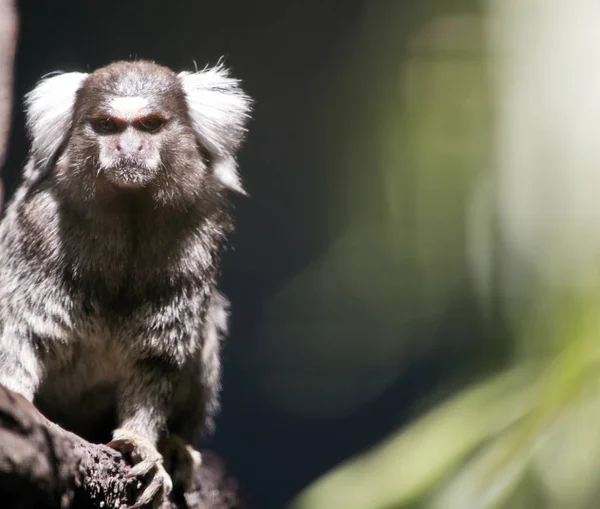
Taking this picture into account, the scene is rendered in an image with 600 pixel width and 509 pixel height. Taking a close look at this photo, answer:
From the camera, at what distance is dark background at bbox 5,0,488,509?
13.8 feet

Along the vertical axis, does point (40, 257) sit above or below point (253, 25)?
below

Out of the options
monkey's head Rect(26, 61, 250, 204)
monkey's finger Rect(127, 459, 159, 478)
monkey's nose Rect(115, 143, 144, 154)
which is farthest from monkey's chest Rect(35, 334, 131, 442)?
monkey's nose Rect(115, 143, 144, 154)

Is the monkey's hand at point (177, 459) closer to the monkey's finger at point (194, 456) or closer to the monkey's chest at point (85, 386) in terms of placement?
the monkey's finger at point (194, 456)

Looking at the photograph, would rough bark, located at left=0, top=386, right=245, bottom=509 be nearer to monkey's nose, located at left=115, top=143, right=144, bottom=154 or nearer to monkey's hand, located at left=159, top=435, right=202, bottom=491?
monkey's hand, located at left=159, top=435, right=202, bottom=491

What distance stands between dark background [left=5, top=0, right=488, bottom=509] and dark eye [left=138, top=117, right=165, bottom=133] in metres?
1.04

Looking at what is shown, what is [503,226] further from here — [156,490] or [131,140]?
[156,490]

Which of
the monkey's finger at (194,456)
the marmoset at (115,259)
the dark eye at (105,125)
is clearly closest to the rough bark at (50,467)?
the marmoset at (115,259)

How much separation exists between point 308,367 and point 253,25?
4.88 feet

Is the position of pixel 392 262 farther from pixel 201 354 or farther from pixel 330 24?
pixel 330 24

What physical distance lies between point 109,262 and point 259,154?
1.44 meters

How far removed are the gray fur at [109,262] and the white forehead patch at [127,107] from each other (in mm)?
43

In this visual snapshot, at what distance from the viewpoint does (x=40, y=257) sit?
10.3 ft

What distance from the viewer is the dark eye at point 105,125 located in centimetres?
310

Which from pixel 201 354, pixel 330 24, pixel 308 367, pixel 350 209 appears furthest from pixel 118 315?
pixel 330 24
